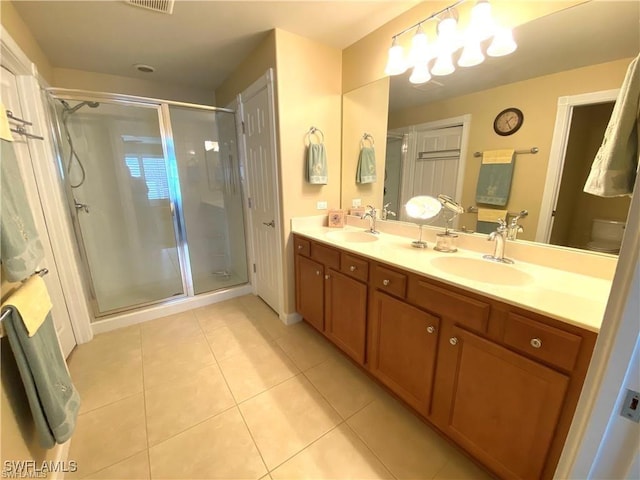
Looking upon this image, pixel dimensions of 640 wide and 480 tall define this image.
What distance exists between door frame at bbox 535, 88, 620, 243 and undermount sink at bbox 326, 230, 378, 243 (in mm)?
982

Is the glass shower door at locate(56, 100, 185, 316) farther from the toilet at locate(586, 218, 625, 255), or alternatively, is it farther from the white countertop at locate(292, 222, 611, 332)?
the toilet at locate(586, 218, 625, 255)

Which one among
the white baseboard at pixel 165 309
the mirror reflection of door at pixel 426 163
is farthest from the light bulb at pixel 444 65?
the white baseboard at pixel 165 309

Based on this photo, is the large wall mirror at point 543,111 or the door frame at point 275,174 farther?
the door frame at point 275,174

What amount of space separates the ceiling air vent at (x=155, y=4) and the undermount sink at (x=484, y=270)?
219cm

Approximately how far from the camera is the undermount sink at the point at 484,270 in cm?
122

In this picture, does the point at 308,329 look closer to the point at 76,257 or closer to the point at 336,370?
the point at 336,370

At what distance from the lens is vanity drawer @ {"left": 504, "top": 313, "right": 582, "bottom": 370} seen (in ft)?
2.62

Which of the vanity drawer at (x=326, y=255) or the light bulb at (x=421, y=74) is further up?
the light bulb at (x=421, y=74)

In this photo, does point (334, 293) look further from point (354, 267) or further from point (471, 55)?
point (471, 55)

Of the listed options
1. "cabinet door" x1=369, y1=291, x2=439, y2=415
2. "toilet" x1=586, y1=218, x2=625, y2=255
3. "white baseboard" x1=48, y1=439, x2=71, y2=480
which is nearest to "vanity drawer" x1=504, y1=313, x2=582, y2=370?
"cabinet door" x1=369, y1=291, x2=439, y2=415

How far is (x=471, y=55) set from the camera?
4.57 ft

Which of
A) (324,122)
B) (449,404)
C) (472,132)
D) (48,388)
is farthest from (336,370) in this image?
(324,122)

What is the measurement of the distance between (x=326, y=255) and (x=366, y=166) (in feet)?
3.00

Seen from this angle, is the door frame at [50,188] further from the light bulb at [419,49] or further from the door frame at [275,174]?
the light bulb at [419,49]
